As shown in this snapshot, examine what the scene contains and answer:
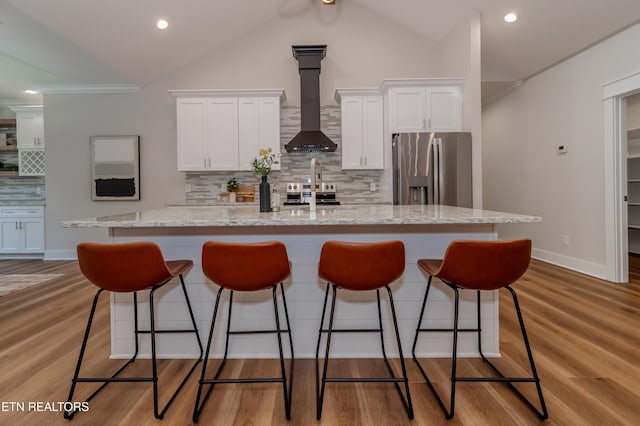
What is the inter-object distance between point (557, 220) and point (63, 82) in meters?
7.44

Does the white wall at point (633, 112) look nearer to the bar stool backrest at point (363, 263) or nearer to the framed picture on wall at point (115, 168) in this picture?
the bar stool backrest at point (363, 263)

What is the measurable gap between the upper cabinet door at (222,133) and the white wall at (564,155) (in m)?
4.40

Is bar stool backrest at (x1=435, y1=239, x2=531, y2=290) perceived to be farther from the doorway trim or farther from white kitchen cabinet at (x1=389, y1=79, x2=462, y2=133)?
the doorway trim

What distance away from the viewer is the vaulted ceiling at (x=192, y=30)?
3.64 m

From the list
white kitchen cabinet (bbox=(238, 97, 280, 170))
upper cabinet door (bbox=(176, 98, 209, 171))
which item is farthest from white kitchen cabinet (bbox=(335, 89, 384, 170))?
upper cabinet door (bbox=(176, 98, 209, 171))

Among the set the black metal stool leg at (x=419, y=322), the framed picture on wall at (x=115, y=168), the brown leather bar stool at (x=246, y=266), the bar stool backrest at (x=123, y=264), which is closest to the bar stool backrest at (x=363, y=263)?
the brown leather bar stool at (x=246, y=266)

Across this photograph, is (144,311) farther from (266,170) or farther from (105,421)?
(266,170)

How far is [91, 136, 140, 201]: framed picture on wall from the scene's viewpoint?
5184mm

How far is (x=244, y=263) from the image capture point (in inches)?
64.5

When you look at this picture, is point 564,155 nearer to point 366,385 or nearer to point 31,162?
point 366,385

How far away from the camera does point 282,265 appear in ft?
5.54

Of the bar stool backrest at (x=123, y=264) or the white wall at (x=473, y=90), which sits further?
the white wall at (x=473, y=90)

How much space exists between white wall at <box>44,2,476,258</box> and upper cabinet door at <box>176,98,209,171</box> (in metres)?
0.62

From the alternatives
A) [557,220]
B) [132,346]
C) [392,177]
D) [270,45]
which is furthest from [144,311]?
[557,220]
